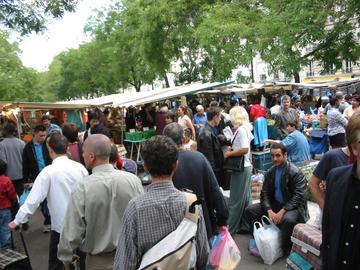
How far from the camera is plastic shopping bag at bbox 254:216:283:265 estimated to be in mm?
4980

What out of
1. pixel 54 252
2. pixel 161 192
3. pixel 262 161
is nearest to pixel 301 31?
pixel 262 161

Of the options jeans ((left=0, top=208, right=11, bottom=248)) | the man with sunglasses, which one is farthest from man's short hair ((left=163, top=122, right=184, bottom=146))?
jeans ((left=0, top=208, right=11, bottom=248))

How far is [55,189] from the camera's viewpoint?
12.1 feet

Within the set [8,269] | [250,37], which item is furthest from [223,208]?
[250,37]

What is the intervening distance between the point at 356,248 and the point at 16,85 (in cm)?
3497

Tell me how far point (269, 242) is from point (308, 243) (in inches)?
47.3

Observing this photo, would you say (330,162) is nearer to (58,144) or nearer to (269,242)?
(269,242)

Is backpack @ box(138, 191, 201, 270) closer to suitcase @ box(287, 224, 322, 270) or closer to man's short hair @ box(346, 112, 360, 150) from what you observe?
man's short hair @ box(346, 112, 360, 150)

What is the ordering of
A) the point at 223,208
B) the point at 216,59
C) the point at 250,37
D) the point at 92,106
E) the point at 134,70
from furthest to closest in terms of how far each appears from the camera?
the point at 134,70 < the point at 216,59 < the point at 250,37 < the point at 92,106 < the point at 223,208

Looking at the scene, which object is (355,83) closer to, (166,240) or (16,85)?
(16,85)

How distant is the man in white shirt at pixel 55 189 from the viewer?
3.55 metres

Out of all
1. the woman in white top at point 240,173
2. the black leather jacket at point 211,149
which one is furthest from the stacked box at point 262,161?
the black leather jacket at point 211,149

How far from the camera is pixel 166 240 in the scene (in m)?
2.24

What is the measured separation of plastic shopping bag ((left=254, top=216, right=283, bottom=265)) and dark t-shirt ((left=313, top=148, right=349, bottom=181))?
187cm
